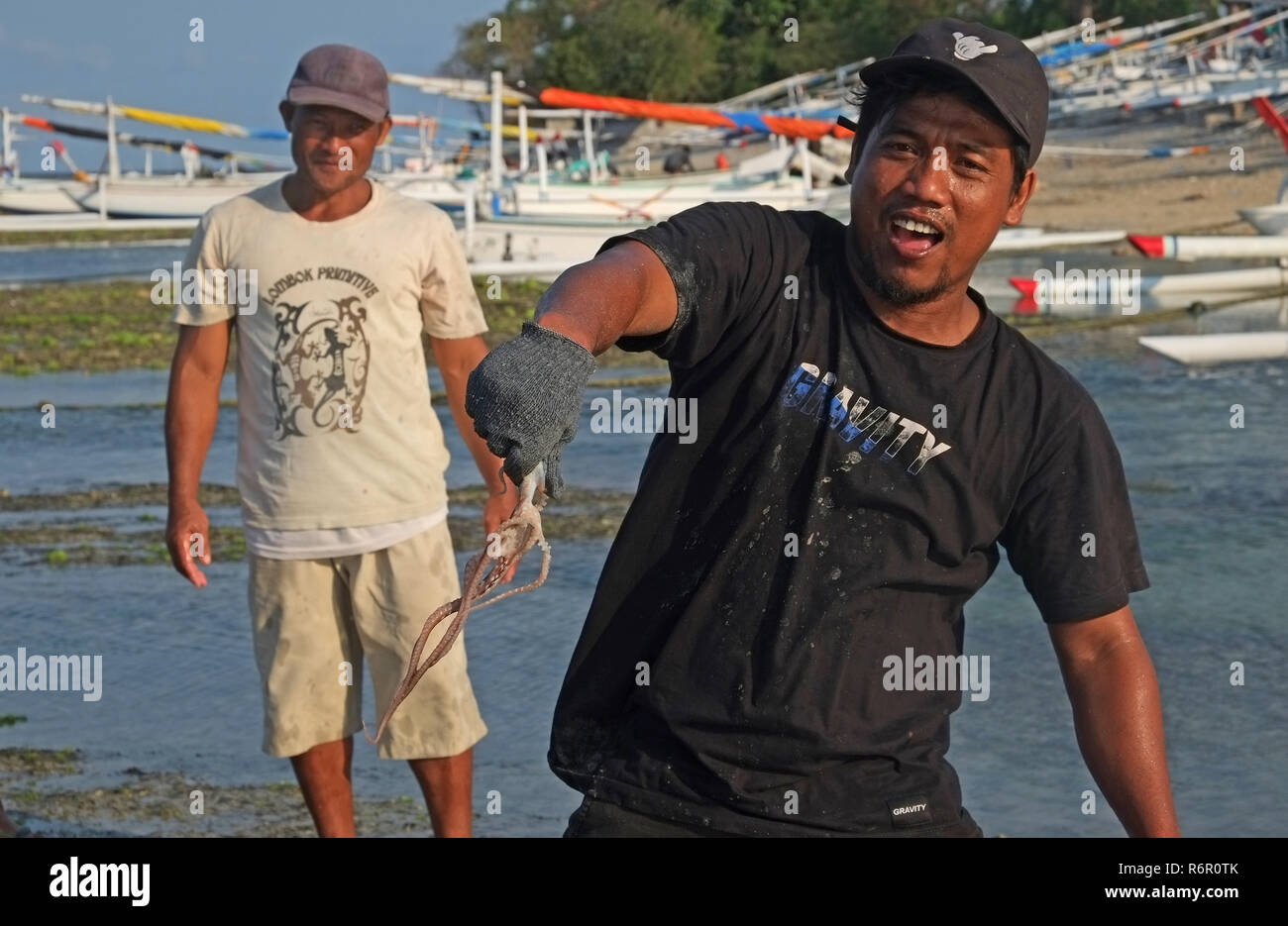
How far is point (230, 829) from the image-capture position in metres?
5.23

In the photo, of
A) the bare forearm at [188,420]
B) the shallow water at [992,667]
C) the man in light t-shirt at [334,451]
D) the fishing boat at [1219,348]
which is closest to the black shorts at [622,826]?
the man in light t-shirt at [334,451]

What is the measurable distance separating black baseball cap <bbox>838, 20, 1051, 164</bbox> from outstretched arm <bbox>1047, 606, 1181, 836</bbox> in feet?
2.68

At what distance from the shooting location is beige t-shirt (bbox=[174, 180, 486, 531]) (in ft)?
16.0

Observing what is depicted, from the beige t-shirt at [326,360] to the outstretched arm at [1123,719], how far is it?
2.37 meters

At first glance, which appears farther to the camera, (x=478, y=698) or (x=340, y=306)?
(x=478, y=698)

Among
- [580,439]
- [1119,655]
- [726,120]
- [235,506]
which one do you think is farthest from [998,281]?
[1119,655]

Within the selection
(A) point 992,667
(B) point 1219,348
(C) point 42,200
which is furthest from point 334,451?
(C) point 42,200

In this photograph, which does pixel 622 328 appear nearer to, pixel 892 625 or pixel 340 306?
pixel 892 625

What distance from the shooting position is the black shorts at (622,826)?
272 centimetres

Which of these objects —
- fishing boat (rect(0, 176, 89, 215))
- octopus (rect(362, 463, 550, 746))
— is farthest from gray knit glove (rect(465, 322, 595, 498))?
fishing boat (rect(0, 176, 89, 215))

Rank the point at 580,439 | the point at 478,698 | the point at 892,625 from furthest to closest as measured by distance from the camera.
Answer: the point at 580,439, the point at 478,698, the point at 892,625

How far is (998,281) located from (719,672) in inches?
715

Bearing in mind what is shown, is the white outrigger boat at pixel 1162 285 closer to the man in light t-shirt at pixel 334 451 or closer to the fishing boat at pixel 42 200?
the man in light t-shirt at pixel 334 451
